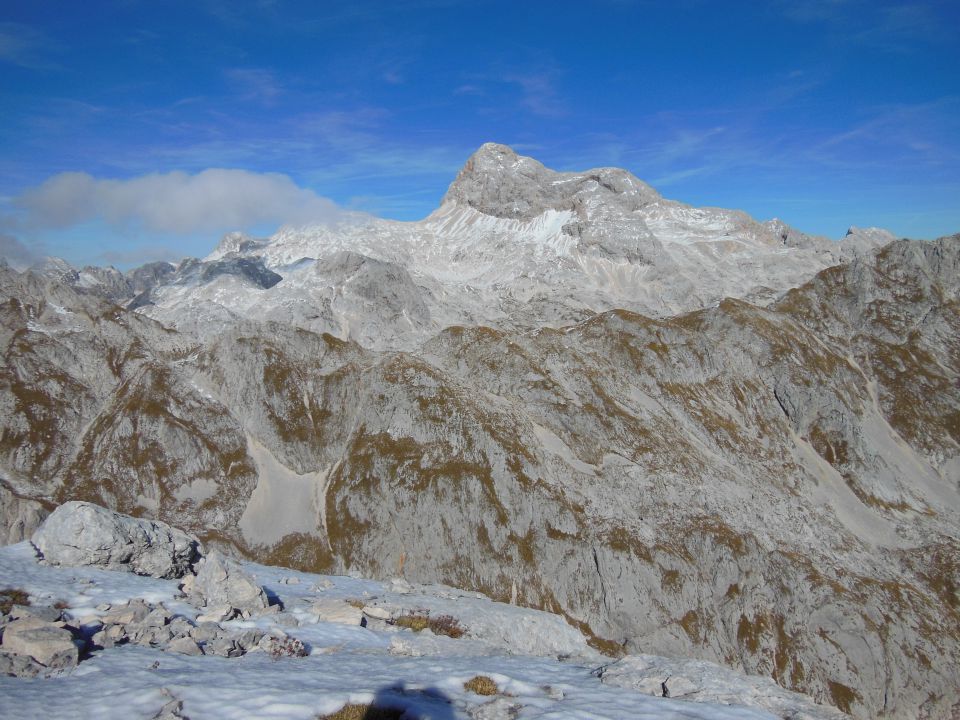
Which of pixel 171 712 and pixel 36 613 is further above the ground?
pixel 36 613

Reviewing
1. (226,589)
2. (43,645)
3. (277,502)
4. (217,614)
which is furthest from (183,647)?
(277,502)

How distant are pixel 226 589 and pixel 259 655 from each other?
19.6ft

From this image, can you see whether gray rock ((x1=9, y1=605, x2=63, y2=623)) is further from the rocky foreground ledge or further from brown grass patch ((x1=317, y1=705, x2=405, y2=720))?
brown grass patch ((x1=317, y1=705, x2=405, y2=720))

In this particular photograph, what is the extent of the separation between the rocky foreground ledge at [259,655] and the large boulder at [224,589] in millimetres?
56

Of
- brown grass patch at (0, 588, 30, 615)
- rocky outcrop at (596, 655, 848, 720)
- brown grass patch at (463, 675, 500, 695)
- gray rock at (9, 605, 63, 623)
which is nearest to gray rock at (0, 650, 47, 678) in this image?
gray rock at (9, 605, 63, 623)

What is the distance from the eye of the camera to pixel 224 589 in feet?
79.4

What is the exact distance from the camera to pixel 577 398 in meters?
123

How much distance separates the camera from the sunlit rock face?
95.1 m

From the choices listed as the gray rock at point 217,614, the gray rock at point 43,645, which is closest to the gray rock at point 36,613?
the gray rock at point 43,645

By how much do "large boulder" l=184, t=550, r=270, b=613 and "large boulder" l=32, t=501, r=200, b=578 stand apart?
10.9 feet

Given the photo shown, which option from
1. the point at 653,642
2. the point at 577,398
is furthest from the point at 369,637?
the point at 577,398

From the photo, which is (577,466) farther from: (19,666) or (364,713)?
(19,666)

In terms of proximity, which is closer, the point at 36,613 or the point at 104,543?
the point at 36,613

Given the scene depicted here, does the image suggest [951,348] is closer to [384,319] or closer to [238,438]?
[384,319]
